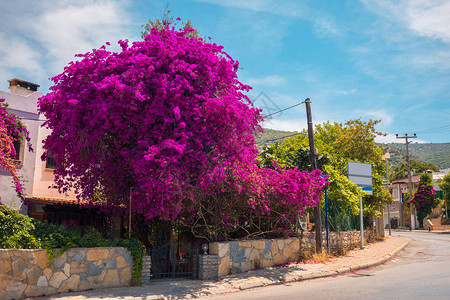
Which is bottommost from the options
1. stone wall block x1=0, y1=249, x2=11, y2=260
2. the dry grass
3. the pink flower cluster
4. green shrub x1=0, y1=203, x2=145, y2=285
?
the dry grass

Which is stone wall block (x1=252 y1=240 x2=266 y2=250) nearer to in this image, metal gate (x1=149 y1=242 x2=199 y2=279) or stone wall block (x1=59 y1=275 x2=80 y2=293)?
metal gate (x1=149 y1=242 x2=199 y2=279)

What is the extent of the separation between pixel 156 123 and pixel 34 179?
9.21 metres

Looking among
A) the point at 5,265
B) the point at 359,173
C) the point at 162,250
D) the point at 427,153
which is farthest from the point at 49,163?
the point at 427,153

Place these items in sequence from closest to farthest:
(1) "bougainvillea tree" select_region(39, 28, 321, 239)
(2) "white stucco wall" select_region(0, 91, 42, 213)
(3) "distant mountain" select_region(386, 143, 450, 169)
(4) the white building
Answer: (1) "bougainvillea tree" select_region(39, 28, 321, 239), (2) "white stucco wall" select_region(0, 91, 42, 213), (4) the white building, (3) "distant mountain" select_region(386, 143, 450, 169)

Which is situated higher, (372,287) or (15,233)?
(15,233)

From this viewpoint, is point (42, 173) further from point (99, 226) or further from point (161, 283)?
point (161, 283)

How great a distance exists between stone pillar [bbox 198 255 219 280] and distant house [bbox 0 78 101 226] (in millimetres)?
7692

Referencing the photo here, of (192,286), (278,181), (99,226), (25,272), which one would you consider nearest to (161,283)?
(192,286)

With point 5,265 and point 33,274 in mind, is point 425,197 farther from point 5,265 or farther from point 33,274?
point 5,265

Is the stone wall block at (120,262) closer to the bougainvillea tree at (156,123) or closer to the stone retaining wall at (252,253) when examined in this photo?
the bougainvillea tree at (156,123)

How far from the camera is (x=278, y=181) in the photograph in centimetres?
1475

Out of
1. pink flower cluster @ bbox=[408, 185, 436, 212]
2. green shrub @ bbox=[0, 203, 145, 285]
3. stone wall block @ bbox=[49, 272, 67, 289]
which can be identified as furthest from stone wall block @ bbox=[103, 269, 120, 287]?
pink flower cluster @ bbox=[408, 185, 436, 212]

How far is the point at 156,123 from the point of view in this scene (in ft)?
39.7

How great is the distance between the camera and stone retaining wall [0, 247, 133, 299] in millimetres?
9102
